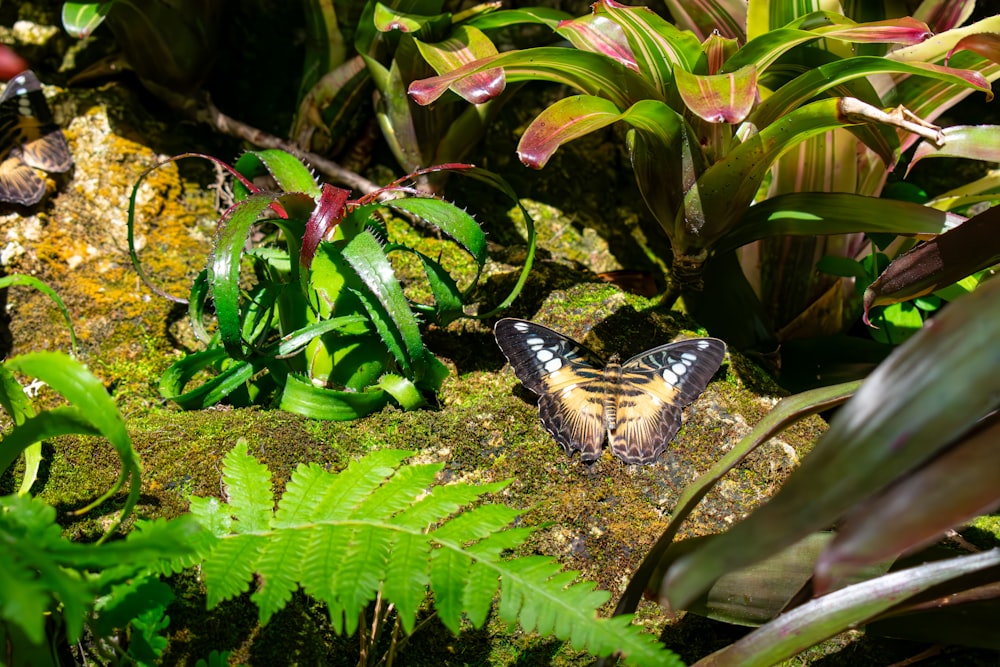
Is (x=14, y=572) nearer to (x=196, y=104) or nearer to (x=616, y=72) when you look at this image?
(x=616, y=72)

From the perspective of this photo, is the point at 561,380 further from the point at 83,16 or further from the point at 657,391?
the point at 83,16

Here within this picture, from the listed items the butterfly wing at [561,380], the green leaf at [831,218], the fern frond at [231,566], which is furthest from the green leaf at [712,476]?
the green leaf at [831,218]

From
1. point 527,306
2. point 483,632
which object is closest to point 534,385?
point 527,306

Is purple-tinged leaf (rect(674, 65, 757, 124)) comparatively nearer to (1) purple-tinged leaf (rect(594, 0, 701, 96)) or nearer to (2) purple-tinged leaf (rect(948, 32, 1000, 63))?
(1) purple-tinged leaf (rect(594, 0, 701, 96))

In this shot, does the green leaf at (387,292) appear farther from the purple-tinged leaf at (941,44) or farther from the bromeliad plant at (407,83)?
the purple-tinged leaf at (941,44)

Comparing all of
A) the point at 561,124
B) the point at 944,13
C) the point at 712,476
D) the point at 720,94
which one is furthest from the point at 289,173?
the point at 944,13

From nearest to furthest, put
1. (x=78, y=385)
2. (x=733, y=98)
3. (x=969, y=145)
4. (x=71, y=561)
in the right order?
1. (x=71, y=561)
2. (x=78, y=385)
3. (x=733, y=98)
4. (x=969, y=145)
